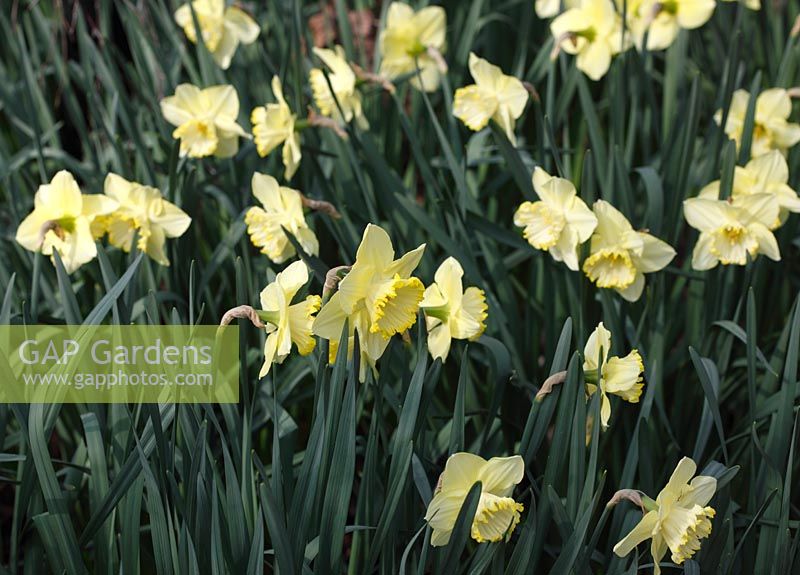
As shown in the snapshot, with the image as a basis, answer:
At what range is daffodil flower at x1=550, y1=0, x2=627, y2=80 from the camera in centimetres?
228

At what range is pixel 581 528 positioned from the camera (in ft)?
4.42

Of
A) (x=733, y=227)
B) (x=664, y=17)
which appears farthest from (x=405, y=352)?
(x=664, y=17)

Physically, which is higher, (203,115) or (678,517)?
(203,115)

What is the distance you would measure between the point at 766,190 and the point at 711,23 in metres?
0.97

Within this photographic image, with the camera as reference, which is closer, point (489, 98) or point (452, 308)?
point (452, 308)

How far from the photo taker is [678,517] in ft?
4.47

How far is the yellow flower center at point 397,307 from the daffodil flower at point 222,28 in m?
1.29

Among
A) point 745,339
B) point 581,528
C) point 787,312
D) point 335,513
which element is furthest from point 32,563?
point 787,312

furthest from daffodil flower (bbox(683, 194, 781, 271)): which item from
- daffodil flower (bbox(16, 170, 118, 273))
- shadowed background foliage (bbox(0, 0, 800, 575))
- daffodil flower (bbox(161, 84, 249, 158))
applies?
daffodil flower (bbox(16, 170, 118, 273))

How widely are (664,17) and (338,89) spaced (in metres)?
0.95

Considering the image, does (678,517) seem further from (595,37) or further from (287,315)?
(595,37)

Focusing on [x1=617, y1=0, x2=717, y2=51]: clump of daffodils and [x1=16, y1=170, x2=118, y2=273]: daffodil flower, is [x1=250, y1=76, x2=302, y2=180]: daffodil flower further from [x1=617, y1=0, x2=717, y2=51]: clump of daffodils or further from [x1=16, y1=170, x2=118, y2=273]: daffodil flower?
[x1=617, y1=0, x2=717, y2=51]: clump of daffodils

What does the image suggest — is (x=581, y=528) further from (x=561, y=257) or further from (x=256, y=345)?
(x=256, y=345)

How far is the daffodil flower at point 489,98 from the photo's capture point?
197 centimetres
